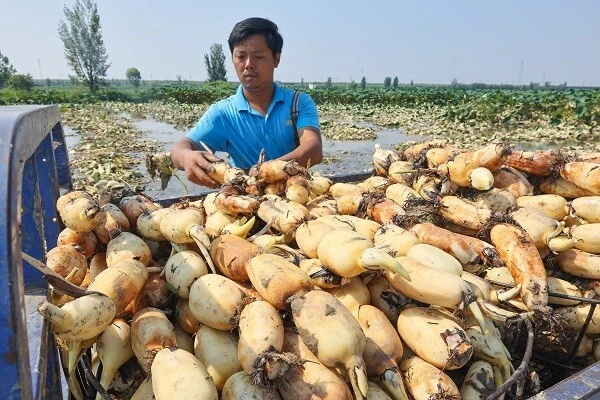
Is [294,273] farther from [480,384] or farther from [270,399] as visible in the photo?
[480,384]

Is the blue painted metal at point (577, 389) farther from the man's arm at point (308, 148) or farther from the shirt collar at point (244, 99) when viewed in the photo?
the shirt collar at point (244, 99)

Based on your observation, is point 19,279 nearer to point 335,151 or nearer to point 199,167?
point 199,167

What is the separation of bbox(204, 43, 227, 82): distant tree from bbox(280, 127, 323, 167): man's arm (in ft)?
242

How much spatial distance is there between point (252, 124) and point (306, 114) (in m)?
0.51

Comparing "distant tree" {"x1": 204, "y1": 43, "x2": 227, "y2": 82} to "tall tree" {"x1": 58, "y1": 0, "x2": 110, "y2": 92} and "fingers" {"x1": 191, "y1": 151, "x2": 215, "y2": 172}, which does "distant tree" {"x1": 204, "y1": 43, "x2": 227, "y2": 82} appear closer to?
"tall tree" {"x1": 58, "y1": 0, "x2": 110, "y2": 92}

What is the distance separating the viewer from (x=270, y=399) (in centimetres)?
139

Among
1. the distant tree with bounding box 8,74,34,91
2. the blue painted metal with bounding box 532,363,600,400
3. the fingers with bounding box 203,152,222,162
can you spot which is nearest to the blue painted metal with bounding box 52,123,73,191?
the fingers with bounding box 203,152,222,162

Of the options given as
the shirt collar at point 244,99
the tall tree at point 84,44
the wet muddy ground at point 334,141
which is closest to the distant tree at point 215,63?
the tall tree at point 84,44

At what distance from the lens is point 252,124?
13.1 feet

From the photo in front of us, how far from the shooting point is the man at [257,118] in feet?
12.1

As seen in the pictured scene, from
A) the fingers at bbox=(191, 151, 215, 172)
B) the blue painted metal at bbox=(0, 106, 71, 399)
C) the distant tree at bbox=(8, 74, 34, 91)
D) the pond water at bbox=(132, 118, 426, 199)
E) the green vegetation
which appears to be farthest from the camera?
the distant tree at bbox=(8, 74, 34, 91)

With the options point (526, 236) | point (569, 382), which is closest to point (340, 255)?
point (569, 382)

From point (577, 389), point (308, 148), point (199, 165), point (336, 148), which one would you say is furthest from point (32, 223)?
point (336, 148)

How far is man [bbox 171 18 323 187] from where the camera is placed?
3.69 meters
